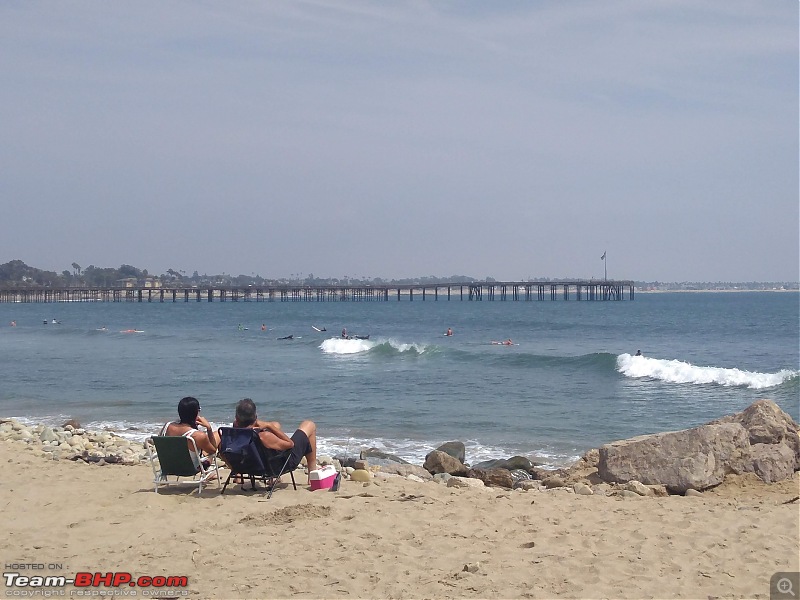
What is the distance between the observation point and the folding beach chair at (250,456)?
6.96 metres

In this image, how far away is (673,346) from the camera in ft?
128

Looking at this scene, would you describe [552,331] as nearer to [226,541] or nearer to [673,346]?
[673,346]

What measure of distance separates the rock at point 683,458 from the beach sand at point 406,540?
1.00 ft


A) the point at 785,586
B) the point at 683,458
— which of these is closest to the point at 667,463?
the point at 683,458

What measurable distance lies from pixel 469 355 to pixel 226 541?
25701 mm

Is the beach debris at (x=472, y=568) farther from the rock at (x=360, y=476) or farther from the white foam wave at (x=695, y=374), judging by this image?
the white foam wave at (x=695, y=374)

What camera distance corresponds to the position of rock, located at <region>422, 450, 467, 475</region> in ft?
32.7

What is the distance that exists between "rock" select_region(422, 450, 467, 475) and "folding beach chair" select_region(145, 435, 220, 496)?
353 centimetres

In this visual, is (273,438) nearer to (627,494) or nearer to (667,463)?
(627,494)

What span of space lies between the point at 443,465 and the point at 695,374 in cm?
1618

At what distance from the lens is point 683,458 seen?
7.93 m

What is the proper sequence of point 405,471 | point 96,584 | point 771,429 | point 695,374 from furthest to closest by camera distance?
point 695,374 → point 405,471 → point 771,429 → point 96,584

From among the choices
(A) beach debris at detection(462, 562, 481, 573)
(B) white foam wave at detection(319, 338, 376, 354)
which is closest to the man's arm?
(A) beach debris at detection(462, 562, 481, 573)

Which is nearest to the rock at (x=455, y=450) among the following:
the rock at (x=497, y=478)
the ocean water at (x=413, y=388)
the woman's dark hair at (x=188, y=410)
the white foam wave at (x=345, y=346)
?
the ocean water at (x=413, y=388)
